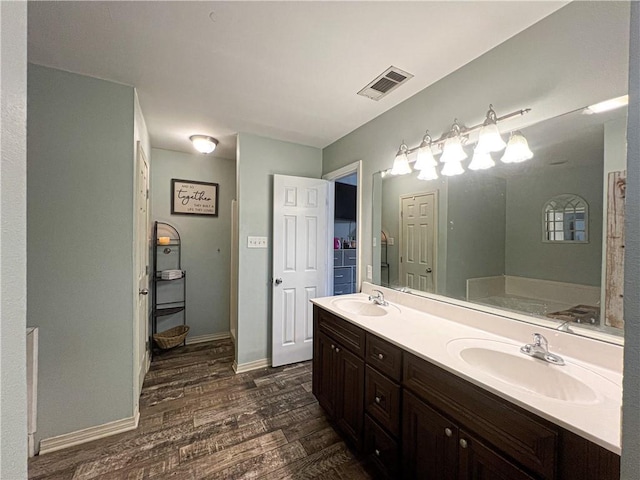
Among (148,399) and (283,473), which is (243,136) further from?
(283,473)

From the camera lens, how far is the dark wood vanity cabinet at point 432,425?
2.46ft

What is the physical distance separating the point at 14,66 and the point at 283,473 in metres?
1.96

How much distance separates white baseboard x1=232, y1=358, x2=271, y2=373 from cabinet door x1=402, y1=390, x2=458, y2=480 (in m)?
1.81

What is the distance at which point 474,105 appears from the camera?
1519 mm

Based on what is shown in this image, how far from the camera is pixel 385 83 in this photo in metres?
1.75

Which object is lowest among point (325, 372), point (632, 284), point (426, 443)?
point (325, 372)

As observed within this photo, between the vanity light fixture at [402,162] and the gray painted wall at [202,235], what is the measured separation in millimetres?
2358

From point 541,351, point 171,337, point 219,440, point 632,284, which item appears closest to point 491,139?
point 541,351

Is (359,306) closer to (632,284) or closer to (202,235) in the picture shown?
(632,284)

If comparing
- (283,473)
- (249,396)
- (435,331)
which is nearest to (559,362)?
(435,331)

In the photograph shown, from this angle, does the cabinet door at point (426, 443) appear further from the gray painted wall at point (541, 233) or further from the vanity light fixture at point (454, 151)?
the vanity light fixture at point (454, 151)

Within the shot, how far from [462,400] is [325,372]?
3.63 ft

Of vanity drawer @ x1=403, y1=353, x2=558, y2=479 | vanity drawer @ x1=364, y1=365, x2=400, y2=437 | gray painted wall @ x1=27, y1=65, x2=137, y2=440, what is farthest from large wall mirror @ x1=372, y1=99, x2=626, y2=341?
gray painted wall @ x1=27, y1=65, x2=137, y2=440

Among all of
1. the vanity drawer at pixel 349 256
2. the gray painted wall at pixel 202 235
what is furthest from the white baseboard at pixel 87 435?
the vanity drawer at pixel 349 256
